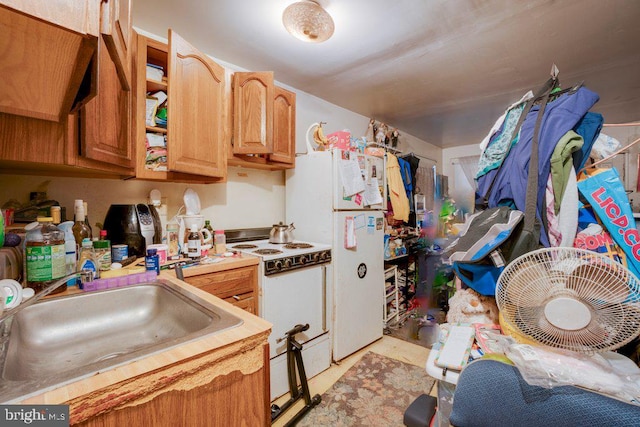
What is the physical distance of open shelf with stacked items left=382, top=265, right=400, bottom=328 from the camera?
2.83 m

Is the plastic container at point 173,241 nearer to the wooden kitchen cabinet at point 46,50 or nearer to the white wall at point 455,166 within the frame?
the wooden kitchen cabinet at point 46,50

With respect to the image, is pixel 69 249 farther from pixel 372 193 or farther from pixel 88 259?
pixel 372 193

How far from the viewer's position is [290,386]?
1733 mm

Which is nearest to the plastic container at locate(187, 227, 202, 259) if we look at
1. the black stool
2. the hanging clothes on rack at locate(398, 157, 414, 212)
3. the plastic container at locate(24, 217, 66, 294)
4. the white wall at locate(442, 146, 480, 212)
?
the plastic container at locate(24, 217, 66, 294)

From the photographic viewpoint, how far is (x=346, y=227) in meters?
2.21

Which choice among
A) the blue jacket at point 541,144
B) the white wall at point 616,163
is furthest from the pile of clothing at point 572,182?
the white wall at point 616,163

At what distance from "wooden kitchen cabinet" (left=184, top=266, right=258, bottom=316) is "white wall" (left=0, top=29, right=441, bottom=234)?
739 mm

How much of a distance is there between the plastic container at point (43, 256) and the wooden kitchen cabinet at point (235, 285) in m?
0.50

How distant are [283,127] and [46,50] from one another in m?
1.76

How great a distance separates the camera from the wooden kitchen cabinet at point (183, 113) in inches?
57.0

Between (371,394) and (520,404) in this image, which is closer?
(520,404)

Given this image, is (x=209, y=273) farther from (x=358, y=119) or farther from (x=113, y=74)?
(x=358, y=119)

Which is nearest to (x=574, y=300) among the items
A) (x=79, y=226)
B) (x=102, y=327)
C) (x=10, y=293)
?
(x=102, y=327)

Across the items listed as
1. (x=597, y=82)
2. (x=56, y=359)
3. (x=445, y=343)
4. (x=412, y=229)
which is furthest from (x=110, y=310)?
(x=597, y=82)
